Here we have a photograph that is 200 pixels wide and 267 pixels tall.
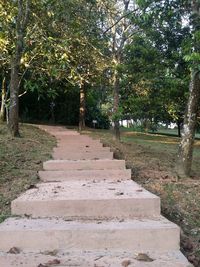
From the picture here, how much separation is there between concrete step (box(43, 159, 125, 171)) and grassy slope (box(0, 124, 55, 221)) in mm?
318

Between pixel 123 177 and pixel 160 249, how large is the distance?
2.64 metres

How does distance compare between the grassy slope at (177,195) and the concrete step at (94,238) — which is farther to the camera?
the grassy slope at (177,195)

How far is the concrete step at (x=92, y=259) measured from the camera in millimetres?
3068

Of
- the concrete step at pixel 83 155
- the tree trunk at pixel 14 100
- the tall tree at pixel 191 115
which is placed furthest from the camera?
the tree trunk at pixel 14 100

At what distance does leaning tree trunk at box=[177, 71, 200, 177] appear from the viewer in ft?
23.1

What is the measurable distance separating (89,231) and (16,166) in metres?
3.91

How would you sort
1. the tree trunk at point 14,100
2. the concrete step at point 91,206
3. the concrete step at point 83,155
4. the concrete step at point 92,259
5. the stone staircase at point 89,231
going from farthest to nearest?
the tree trunk at point 14,100 < the concrete step at point 83,155 < the concrete step at point 91,206 < the stone staircase at point 89,231 < the concrete step at point 92,259

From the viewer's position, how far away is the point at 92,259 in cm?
321

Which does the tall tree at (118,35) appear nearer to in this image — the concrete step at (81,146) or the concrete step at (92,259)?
the concrete step at (81,146)

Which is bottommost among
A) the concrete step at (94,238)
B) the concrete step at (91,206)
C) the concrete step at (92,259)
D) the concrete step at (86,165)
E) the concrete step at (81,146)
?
the concrete step at (92,259)

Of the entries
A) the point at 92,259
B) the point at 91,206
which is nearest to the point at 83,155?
the point at 91,206

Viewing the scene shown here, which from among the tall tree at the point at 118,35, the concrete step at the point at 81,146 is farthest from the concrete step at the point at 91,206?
the tall tree at the point at 118,35

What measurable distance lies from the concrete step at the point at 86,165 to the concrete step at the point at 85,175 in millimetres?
330

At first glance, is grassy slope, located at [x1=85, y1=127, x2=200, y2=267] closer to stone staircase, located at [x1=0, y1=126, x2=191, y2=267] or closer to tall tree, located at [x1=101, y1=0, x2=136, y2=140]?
stone staircase, located at [x1=0, y1=126, x2=191, y2=267]
